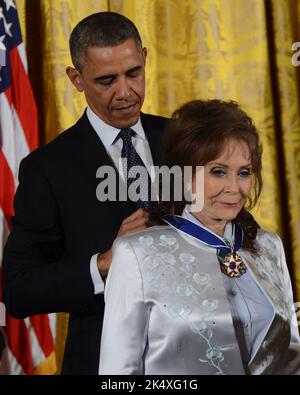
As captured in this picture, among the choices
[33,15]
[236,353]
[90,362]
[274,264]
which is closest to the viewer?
[236,353]

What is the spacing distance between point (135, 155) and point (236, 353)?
55cm

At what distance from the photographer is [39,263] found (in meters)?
1.65

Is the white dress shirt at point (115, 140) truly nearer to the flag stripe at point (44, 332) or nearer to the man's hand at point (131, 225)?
the man's hand at point (131, 225)

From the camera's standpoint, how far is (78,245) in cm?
165

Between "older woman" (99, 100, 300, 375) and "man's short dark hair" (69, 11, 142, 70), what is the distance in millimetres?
283

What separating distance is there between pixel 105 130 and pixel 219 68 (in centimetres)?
92

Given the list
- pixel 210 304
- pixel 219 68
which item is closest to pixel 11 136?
pixel 219 68

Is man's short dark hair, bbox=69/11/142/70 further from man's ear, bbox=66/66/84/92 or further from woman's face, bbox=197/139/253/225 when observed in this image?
woman's face, bbox=197/139/253/225

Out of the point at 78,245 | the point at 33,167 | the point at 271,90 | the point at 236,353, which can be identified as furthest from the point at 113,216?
the point at 271,90

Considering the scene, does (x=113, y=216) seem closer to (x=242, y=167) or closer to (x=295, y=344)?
(x=242, y=167)

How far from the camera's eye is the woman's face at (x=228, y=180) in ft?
4.60

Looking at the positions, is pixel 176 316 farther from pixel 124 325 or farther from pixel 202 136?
pixel 202 136

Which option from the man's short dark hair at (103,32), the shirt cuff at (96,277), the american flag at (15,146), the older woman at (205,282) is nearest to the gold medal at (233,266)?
the older woman at (205,282)

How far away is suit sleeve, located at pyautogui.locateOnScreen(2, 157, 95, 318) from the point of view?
158 centimetres
